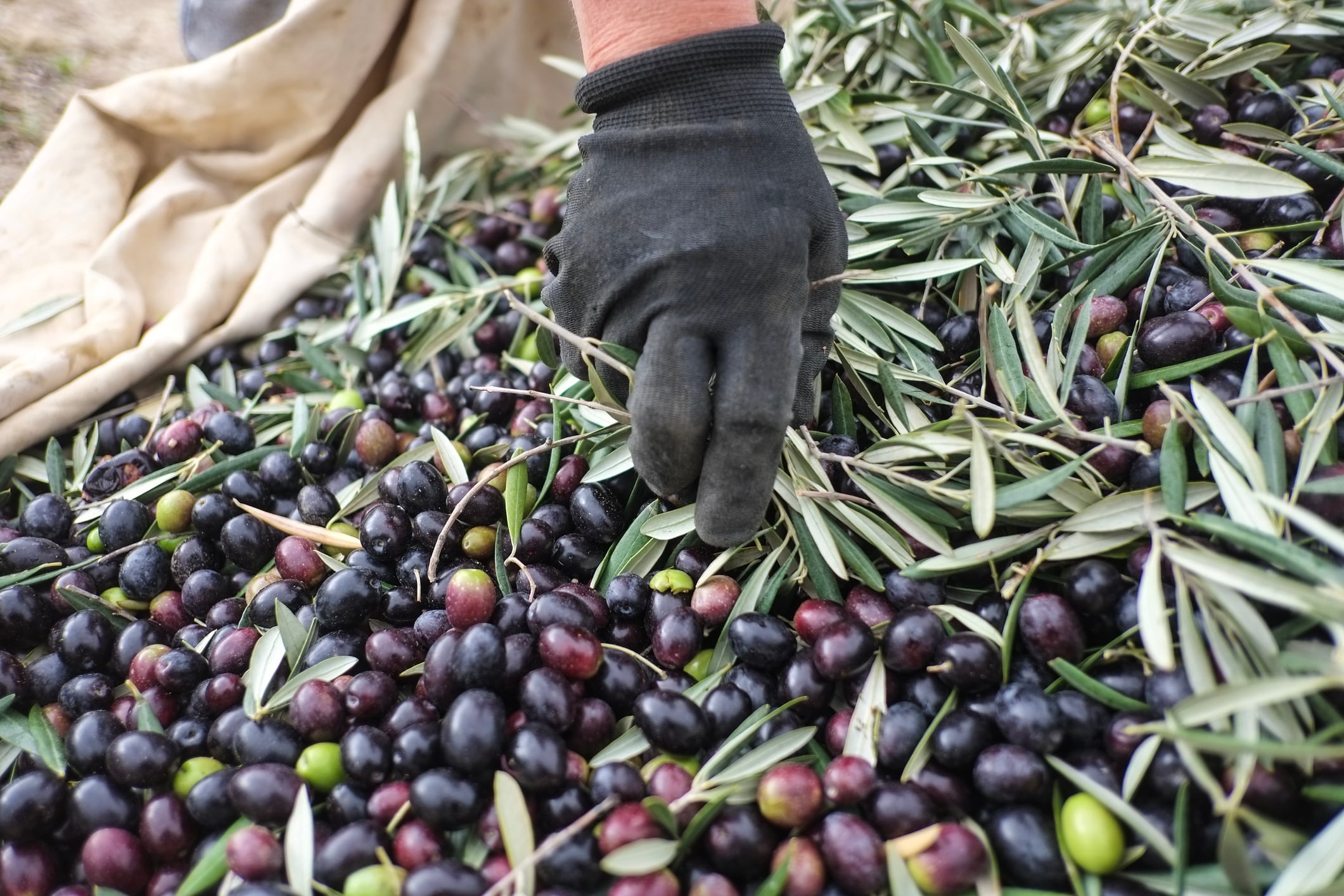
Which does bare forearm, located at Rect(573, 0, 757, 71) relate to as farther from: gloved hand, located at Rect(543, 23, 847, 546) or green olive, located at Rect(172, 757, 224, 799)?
green olive, located at Rect(172, 757, 224, 799)

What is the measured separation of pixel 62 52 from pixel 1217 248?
4.70m

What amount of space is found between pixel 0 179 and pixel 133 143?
0.77m

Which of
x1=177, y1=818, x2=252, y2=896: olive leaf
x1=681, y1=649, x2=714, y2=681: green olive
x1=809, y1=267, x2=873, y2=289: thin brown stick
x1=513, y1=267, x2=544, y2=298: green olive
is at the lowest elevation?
x1=681, y1=649, x2=714, y2=681: green olive

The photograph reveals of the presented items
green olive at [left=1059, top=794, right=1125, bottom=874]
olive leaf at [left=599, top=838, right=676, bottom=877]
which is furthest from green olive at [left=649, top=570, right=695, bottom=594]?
green olive at [left=1059, top=794, right=1125, bottom=874]

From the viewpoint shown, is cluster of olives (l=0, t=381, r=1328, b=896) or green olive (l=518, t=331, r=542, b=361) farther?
green olive (l=518, t=331, r=542, b=361)

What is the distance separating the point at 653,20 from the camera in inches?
69.9

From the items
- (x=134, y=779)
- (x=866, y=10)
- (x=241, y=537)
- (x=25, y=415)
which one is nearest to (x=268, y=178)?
(x=25, y=415)

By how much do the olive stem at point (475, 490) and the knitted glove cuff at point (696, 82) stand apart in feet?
2.23

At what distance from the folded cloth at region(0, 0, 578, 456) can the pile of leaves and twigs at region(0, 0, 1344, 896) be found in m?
0.36

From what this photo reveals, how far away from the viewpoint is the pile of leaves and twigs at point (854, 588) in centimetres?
129

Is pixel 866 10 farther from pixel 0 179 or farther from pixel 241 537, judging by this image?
pixel 0 179

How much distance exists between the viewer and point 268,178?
127 inches

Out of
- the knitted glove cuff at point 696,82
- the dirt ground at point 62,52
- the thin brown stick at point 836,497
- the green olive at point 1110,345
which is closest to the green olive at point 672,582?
the thin brown stick at point 836,497

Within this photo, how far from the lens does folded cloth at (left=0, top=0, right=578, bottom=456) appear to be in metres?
2.60
